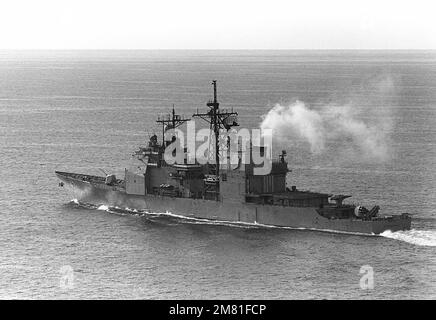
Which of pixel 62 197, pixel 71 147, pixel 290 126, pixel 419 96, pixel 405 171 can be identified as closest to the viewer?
pixel 62 197

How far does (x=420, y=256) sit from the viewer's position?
177ft

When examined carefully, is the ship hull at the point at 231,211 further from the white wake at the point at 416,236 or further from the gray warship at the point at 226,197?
the white wake at the point at 416,236

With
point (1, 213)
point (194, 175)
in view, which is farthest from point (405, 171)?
point (1, 213)

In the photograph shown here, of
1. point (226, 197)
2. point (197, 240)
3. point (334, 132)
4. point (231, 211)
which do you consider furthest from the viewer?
point (334, 132)

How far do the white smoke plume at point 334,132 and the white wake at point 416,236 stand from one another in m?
24.0

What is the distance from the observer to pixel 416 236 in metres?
58.4

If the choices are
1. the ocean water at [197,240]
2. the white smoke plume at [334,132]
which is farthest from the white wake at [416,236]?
the white smoke plume at [334,132]

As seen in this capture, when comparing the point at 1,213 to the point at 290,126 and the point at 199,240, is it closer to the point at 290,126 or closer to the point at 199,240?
the point at 199,240

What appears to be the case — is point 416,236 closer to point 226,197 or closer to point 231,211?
point 231,211

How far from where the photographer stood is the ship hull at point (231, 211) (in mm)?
59938

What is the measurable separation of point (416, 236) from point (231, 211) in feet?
45.9

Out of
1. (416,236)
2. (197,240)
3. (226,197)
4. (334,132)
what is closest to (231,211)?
(226,197)

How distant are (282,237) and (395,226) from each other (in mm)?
7469

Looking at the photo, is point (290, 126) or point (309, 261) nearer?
point (309, 261)
